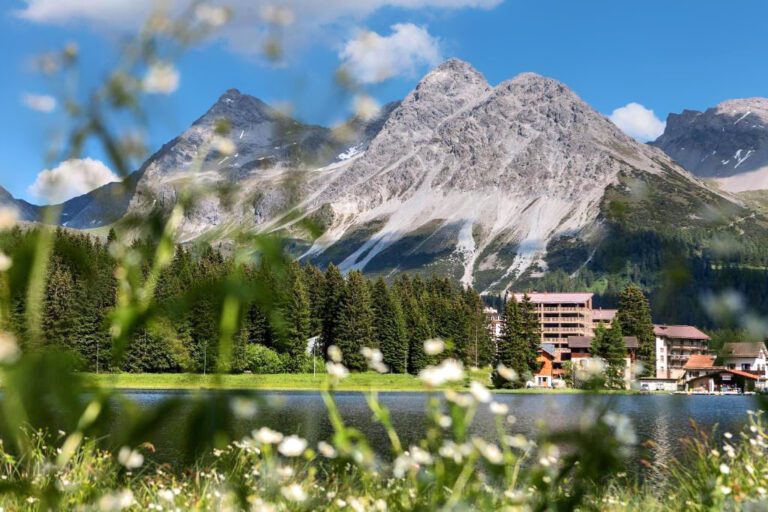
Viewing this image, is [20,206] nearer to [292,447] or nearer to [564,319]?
[292,447]

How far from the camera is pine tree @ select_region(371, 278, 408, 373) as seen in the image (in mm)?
96500

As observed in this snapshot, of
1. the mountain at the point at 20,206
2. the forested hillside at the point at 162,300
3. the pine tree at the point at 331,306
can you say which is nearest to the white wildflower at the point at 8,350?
the forested hillside at the point at 162,300

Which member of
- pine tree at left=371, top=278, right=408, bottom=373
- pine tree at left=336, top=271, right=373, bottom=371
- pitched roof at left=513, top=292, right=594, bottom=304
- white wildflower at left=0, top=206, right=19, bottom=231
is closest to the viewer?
white wildflower at left=0, top=206, right=19, bottom=231

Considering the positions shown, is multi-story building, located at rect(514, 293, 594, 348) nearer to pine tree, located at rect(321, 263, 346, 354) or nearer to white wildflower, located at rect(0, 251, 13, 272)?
pine tree, located at rect(321, 263, 346, 354)

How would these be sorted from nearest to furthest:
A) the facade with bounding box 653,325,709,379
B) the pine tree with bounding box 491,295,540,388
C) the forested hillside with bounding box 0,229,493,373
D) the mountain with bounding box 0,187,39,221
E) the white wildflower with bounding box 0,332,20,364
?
the white wildflower with bounding box 0,332,20,364 < the forested hillside with bounding box 0,229,493,373 < the mountain with bounding box 0,187,39,221 < the pine tree with bounding box 491,295,540,388 < the facade with bounding box 653,325,709,379

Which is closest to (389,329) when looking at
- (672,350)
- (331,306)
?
(331,306)

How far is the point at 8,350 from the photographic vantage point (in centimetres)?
186

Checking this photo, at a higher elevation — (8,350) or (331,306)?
(331,306)

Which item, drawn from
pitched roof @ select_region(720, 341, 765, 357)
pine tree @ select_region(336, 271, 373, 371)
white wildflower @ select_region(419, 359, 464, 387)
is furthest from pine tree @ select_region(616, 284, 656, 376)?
pine tree @ select_region(336, 271, 373, 371)

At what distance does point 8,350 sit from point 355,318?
95.1 meters

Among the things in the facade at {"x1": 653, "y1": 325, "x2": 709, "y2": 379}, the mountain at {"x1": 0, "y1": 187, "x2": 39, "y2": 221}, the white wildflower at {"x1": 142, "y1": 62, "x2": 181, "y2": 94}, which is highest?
the white wildflower at {"x1": 142, "y1": 62, "x2": 181, "y2": 94}

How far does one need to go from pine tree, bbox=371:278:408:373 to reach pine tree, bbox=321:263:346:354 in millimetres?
4635

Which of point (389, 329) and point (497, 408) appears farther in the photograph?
point (389, 329)

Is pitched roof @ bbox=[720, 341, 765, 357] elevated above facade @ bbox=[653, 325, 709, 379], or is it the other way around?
pitched roof @ bbox=[720, 341, 765, 357]
